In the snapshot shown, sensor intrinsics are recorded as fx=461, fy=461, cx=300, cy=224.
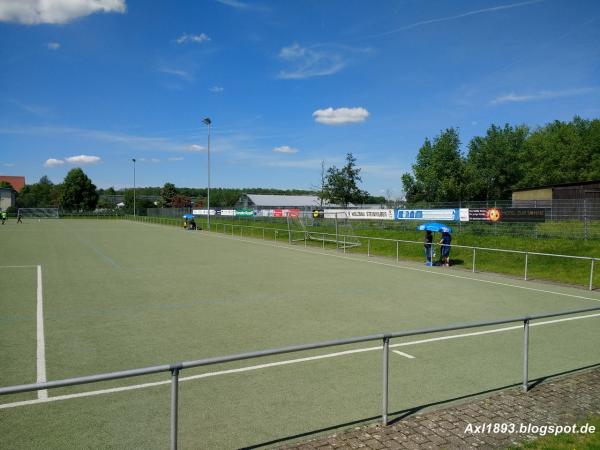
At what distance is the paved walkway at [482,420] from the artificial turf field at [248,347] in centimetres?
31

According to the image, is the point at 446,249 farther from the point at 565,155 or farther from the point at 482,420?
the point at 565,155

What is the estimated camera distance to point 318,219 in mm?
36344

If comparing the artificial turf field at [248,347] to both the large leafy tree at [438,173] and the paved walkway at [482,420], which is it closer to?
the paved walkway at [482,420]

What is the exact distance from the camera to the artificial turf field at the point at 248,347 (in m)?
4.93

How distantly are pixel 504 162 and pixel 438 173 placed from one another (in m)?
14.6

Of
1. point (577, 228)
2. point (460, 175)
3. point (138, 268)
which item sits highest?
point (460, 175)

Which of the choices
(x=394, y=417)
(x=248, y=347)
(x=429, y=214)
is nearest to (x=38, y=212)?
(x=429, y=214)

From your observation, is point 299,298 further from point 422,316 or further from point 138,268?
point 138,268

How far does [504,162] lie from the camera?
7525 cm

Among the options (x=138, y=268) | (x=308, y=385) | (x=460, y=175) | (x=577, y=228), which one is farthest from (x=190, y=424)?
(x=460, y=175)

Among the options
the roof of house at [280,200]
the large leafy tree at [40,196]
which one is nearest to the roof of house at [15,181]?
the large leafy tree at [40,196]

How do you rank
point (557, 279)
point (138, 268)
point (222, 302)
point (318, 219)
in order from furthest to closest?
point (318, 219) → point (138, 268) → point (557, 279) → point (222, 302)

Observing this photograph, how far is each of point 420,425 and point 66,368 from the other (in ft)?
16.4

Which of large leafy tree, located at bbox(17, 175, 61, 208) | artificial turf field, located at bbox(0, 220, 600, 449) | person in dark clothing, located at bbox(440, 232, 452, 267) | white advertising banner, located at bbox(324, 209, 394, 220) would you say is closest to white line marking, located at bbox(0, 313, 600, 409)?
artificial turf field, located at bbox(0, 220, 600, 449)
